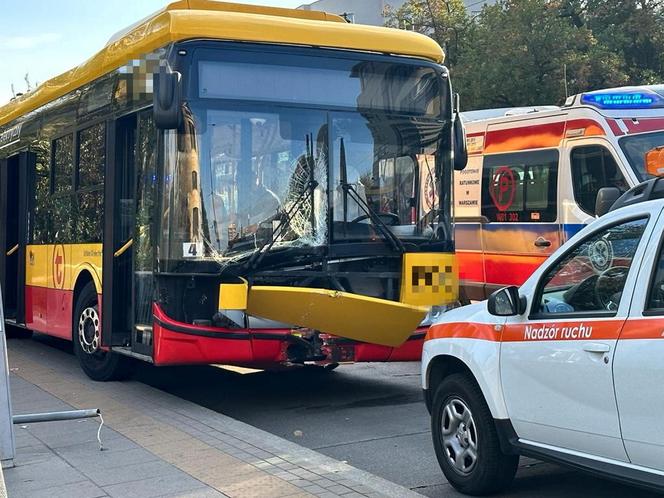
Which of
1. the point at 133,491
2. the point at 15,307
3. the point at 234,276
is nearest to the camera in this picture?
the point at 133,491

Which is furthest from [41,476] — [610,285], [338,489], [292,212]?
[610,285]

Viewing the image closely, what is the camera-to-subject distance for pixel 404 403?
30.5 feet

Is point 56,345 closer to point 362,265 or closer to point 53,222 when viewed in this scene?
point 53,222

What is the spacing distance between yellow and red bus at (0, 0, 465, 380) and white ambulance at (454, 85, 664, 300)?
249 centimetres

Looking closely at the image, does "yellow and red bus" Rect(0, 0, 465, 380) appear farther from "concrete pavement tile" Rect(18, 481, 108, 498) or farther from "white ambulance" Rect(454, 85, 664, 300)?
"white ambulance" Rect(454, 85, 664, 300)

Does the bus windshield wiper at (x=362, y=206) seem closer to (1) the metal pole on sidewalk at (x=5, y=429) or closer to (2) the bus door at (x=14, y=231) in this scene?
(1) the metal pole on sidewalk at (x=5, y=429)

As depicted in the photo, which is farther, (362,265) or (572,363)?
(362,265)

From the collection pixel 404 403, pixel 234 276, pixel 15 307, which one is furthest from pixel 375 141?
pixel 15 307

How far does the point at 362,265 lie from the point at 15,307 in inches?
260

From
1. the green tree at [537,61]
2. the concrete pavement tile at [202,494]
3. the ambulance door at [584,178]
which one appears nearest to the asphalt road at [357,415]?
the concrete pavement tile at [202,494]

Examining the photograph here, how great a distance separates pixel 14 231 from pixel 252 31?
6.20 m

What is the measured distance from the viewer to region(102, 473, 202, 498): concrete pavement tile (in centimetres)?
582

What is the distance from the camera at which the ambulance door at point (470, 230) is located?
12.5 meters

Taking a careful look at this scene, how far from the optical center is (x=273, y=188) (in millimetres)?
8375
